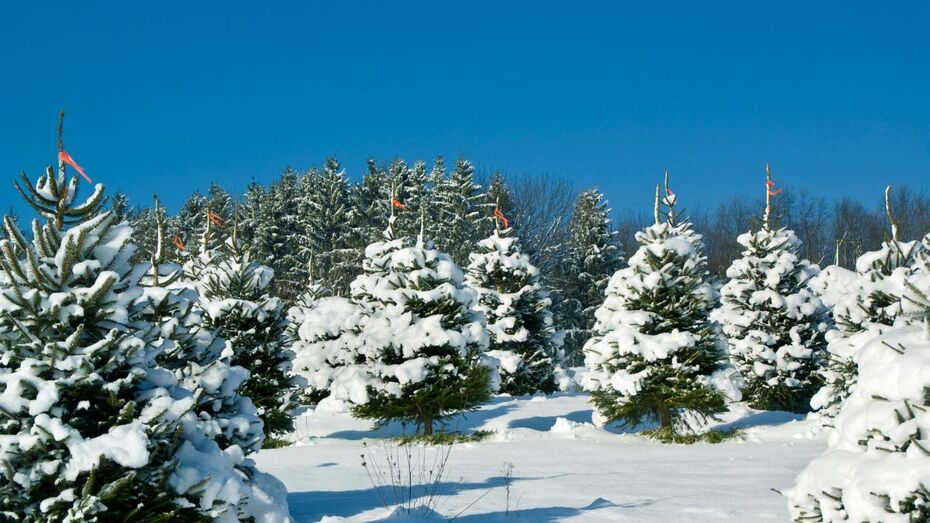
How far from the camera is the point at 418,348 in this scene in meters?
15.4

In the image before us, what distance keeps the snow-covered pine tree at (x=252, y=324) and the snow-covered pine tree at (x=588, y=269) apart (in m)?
29.4

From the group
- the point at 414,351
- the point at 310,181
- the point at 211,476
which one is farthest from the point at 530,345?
the point at 310,181

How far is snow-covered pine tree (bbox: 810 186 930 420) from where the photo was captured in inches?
431

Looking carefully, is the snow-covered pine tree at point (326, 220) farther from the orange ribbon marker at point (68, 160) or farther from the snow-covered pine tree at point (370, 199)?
the orange ribbon marker at point (68, 160)

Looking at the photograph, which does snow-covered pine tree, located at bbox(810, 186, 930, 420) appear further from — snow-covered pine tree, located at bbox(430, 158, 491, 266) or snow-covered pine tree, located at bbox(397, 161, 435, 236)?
snow-covered pine tree, located at bbox(397, 161, 435, 236)

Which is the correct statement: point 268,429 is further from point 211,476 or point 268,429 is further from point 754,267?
point 754,267

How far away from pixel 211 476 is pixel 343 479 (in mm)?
5733

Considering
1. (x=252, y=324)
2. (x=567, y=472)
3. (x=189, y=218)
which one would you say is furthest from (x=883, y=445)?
(x=189, y=218)

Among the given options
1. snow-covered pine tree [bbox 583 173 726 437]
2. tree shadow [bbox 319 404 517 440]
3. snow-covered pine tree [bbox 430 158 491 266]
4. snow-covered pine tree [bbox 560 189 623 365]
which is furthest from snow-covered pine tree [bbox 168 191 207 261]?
snow-covered pine tree [bbox 583 173 726 437]

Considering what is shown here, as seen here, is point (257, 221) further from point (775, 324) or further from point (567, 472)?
point (567, 472)

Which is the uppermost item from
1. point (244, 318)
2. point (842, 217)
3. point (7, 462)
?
point (842, 217)

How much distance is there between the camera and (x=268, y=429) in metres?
14.2

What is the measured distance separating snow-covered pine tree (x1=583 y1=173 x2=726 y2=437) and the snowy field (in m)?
0.80

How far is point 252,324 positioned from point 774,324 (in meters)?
13.2
